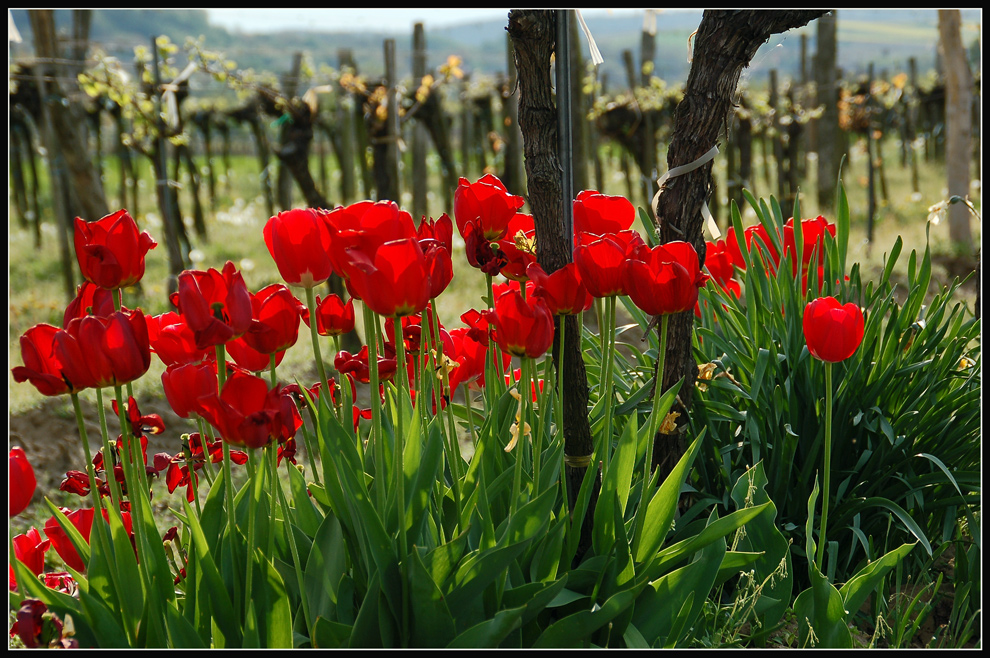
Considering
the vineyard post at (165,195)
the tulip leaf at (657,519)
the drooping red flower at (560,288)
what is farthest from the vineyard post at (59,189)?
the tulip leaf at (657,519)

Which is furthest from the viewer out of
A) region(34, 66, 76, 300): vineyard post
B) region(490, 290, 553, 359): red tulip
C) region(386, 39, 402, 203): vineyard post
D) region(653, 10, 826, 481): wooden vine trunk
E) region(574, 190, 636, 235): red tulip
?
region(386, 39, 402, 203): vineyard post

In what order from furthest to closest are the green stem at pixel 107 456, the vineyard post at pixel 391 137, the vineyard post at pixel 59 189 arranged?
the vineyard post at pixel 391 137
the vineyard post at pixel 59 189
the green stem at pixel 107 456

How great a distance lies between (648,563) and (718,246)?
113 cm

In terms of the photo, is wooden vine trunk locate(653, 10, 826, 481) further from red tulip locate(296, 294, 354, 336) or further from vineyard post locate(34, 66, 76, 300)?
vineyard post locate(34, 66, 76, 300)

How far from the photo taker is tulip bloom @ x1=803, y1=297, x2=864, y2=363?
4.44 ft

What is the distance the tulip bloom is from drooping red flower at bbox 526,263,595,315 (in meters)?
0.44

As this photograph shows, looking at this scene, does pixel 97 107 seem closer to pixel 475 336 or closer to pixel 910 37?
pixel 475 336

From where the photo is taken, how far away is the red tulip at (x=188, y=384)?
1063mm

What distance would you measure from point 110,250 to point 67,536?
555mm

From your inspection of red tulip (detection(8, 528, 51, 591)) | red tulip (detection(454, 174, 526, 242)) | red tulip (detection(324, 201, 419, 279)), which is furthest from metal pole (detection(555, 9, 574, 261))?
red tulip (detection(8, 528, 51, 591))

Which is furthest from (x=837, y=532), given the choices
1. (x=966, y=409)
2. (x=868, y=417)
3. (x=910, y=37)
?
(x=910, y=37)

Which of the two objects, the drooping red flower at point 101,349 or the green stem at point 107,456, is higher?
the drooping red flower at point 101,349

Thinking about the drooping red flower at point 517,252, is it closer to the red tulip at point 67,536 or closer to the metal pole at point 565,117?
the metal pole at point 565,117

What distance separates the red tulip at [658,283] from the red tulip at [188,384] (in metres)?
0.66
